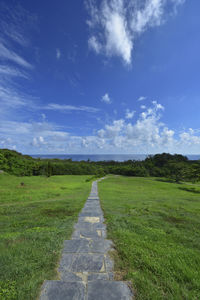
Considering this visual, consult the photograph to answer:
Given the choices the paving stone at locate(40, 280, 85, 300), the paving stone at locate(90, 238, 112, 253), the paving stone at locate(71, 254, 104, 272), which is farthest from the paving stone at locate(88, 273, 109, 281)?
the paving stone at locate(90, 238, 112, 253)

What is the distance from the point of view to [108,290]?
1.92m

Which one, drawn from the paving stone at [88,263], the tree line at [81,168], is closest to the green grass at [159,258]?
the paving stone at [88,263]

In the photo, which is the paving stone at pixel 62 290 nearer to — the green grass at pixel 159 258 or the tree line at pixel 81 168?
the green grass at pixel 159 258

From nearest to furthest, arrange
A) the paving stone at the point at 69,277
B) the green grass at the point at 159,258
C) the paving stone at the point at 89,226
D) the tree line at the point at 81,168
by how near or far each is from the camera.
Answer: the green grass at the point at 159,258 < the paving stone at the point at 69,277 < the paving stone at the point at 89,226 < the tree line at the point at 81,168

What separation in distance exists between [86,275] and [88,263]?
32 centimetres

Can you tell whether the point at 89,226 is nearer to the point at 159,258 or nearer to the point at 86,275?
the point at 86,275

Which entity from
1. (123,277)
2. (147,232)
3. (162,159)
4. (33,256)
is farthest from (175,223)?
(162,159)

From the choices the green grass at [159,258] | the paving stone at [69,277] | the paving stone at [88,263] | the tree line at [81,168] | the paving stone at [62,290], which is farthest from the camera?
the tree line at [81,168]

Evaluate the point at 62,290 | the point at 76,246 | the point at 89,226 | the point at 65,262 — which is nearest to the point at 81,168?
the point at 89,226

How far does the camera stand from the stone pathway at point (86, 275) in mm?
1833

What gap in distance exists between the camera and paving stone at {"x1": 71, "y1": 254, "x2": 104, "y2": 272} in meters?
2.35

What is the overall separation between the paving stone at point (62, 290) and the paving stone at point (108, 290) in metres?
0.15

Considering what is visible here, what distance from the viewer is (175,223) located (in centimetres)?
486

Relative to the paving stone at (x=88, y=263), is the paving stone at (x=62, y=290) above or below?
above
